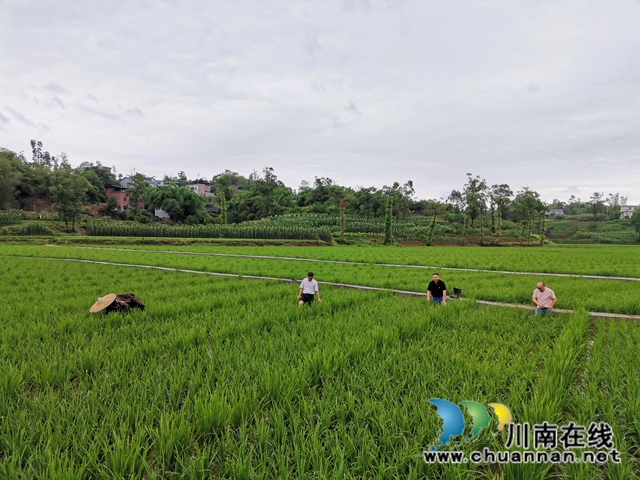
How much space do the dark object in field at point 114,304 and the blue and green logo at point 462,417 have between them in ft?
20.9

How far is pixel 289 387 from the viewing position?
3.49m

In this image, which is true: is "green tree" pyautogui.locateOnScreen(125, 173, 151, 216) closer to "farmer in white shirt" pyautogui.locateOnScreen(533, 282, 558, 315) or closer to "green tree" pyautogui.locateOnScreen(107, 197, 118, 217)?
"green tree" pyautogui.locateOnScreen(107, 197, 118, 217)

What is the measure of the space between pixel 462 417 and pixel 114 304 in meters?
6.84

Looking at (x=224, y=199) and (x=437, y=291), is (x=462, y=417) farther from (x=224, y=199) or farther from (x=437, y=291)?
(x=224, y=199)

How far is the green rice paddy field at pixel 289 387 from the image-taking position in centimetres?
254

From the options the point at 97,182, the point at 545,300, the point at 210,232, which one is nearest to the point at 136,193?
the point at 97,182

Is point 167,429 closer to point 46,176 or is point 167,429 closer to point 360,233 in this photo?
point 360,233

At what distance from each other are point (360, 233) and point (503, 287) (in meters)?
42.5

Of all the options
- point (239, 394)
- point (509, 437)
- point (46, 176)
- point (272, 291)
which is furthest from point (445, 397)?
point (46, 176)

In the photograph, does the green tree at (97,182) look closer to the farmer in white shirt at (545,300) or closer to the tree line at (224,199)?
the tree line at (224,199)

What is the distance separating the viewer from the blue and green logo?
111 inches

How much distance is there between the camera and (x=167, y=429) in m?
2.71

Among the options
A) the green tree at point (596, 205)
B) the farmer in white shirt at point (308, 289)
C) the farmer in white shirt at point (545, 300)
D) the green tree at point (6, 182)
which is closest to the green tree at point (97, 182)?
the green tree at point (6, 182)

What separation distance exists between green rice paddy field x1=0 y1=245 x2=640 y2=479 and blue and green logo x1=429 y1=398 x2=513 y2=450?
0.06 m
